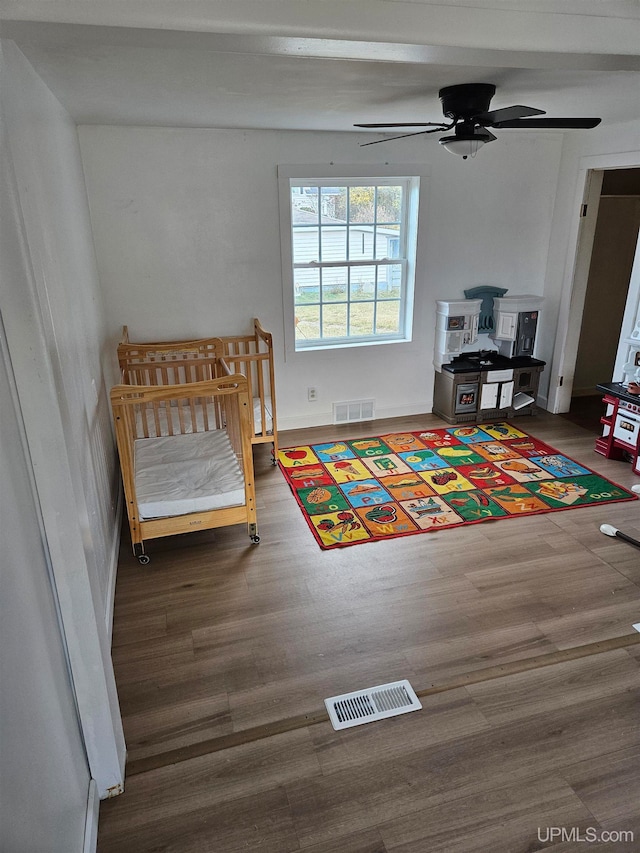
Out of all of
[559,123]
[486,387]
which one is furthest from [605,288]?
[559,123]

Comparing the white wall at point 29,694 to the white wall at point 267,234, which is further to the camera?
the white wall at point 267,234

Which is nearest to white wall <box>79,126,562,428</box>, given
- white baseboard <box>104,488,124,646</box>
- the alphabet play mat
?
the alphabet play mat

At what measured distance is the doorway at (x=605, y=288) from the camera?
16.8 feet

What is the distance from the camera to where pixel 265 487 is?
3.90 metres

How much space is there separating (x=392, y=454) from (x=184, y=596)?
6.87 ft

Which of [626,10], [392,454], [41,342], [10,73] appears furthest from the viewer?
[392,454]

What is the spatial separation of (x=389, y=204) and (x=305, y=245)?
0.82 m

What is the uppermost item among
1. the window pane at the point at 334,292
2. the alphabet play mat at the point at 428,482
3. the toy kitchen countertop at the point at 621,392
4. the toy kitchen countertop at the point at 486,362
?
the window pane at the point at 334,292

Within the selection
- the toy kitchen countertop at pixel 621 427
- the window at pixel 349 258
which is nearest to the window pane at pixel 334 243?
the window at pixel 349 258

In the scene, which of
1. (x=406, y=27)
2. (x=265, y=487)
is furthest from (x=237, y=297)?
(x=406, y=27)

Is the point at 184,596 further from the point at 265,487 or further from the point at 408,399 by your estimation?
the point at 408,399

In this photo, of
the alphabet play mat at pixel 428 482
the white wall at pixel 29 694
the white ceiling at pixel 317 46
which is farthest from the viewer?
the alphabet play mat at pixel 428 482

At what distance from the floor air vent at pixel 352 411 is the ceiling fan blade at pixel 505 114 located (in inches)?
107

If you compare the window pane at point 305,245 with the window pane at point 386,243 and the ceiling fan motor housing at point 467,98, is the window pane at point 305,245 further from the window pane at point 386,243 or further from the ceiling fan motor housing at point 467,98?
the ceiling fan motor housing at point 467,98
